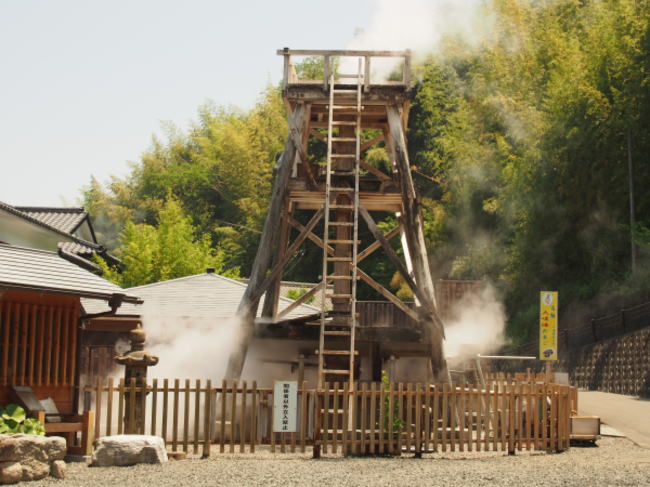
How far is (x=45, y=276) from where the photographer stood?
12.5 m

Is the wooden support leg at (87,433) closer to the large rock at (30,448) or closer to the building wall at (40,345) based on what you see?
the building wall at (40,345)

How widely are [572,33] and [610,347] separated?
12797 millimetres

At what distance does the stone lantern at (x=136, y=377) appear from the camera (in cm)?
1287

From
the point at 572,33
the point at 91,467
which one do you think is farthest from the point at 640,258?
the point at 91,467

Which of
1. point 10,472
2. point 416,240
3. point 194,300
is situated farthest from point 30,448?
point 194,300

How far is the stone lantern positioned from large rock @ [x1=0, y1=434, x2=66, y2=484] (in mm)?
2108

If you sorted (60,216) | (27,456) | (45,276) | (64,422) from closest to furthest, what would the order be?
(27,456) → (45,276) → (64,422) → (60,216)

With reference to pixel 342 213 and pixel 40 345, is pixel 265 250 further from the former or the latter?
pixel 40 345

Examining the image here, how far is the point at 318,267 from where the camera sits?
159 ft

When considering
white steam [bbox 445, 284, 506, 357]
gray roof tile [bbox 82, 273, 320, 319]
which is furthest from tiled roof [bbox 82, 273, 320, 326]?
white steam [bbox 445, 284, 506, 357]

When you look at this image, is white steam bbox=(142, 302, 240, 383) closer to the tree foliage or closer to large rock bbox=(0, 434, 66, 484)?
large rock bbox=(0, 434, 66, 484)

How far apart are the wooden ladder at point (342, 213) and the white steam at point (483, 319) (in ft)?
45.5

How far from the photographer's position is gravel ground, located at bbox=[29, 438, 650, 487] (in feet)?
34.6

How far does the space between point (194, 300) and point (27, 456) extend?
10.3 m
